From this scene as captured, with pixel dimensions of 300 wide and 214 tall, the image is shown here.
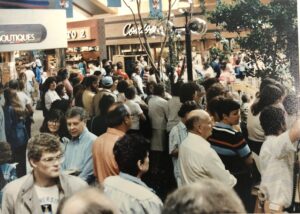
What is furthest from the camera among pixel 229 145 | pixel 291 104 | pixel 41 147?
pixel 229 145

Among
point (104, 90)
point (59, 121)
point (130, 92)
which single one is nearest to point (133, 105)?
point (130, 92)

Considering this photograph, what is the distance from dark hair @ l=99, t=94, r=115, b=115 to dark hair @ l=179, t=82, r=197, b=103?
0.36m

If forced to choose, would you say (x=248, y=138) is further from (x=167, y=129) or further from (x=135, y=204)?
(x=135, y=204)

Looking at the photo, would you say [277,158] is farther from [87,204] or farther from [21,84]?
[21,84]

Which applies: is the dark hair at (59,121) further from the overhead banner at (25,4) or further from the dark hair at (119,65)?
the overhead banner at (25,4)

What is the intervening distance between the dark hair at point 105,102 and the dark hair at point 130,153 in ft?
1.86

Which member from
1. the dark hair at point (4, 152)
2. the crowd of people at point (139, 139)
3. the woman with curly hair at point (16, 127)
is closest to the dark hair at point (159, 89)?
the crowd of people at point (139, 139)

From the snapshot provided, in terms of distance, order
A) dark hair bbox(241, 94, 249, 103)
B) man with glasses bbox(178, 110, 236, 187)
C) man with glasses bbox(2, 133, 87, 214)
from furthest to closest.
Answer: dark hair bbox(241, 94, 249, 103) → man with glasses bbox(178, 110, 236, 187) → man with glasses bbox(2, 133, 87, 214)

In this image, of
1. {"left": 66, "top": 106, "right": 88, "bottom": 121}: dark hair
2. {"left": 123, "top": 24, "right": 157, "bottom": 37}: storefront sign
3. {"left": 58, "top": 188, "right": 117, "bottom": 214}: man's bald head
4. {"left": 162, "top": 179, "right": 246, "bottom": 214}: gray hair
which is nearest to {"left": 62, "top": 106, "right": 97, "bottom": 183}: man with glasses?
{"left": 66, "top": 106, "right": 88, "bottom": 121}: dark hair

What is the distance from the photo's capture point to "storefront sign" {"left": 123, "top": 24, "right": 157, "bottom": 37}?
236 centimetres

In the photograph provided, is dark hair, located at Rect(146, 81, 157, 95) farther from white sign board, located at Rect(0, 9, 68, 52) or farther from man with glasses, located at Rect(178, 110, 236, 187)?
white sign board, located at Rect(0, 9, 68, 52)

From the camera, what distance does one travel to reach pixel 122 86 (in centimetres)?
246

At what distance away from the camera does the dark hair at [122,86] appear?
Answer: 8.03 feet

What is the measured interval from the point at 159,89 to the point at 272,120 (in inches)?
23.0
